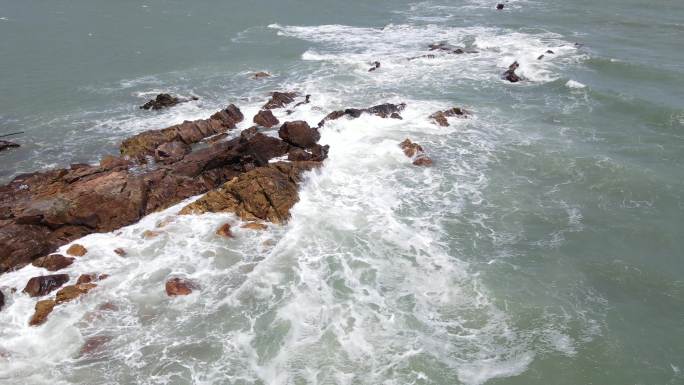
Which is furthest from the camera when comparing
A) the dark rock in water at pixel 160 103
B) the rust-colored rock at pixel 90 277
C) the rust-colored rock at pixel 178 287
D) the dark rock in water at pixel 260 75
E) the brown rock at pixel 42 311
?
the dark rock in water at pixel 260 75

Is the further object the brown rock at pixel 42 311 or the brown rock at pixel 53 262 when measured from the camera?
the brown rock at pixel 53 262

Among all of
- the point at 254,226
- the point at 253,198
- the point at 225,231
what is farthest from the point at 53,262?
the point at 253,198

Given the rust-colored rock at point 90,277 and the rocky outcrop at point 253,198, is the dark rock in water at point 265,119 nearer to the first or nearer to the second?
the rocky outcrop at point 253,198

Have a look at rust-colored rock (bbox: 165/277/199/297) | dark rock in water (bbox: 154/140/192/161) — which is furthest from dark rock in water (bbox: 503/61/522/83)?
rust-colored rock (bbox: 165/277/199/297)

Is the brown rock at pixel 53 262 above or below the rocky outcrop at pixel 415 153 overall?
below

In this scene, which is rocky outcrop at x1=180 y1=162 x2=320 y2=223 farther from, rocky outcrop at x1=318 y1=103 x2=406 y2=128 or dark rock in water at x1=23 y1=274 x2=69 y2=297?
rocky outcrop at x1=318 y1=103 x2=406 y2=128

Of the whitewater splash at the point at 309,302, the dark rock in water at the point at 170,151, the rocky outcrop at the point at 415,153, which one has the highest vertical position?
the dark rock in water at the point at 170,151

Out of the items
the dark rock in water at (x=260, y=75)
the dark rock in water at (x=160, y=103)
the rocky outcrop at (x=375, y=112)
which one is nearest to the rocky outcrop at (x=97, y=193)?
the rocky outcrop at (x=375, y=112)

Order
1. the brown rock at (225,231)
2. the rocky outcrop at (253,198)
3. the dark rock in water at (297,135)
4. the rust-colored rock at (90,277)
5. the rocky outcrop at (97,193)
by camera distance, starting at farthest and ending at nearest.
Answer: the dark rock in water at (297,135), the rocky outcrop at (253,198), the brown rock at (225,231), the rocky outcrop at (97,193), the rust-colored rock at (90,277)
